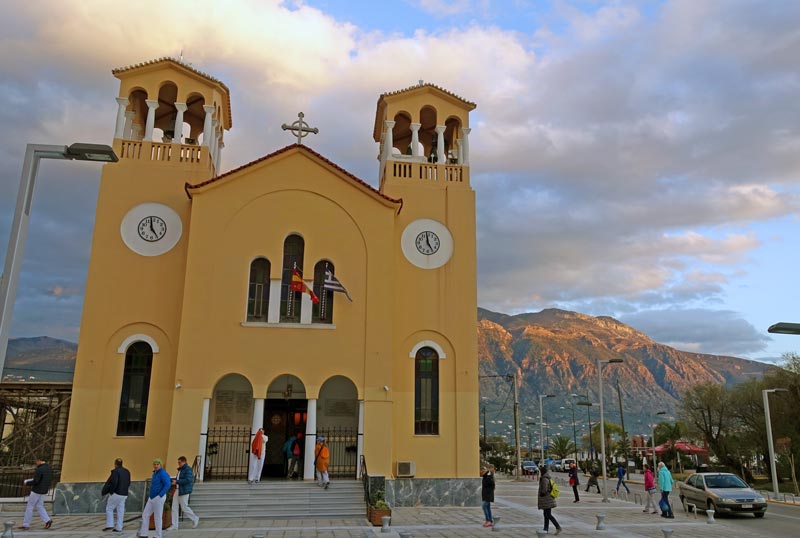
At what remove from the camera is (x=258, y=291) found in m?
21.4

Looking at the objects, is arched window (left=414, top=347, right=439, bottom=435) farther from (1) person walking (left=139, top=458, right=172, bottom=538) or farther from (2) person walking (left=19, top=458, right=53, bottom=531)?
(2) person walking (left=19, top=458, right=53, bottom=531)

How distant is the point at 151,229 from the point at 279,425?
8133 millimetres

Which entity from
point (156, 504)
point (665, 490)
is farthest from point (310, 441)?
point (665, 490)

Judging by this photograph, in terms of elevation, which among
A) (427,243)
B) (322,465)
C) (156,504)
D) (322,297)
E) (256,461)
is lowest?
(156,504)

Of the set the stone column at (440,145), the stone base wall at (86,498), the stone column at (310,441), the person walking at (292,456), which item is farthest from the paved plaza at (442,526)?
the stone column at (440,145)

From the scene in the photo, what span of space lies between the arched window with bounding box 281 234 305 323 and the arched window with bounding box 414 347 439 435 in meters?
4.62

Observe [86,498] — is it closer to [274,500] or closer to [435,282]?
[274,500]

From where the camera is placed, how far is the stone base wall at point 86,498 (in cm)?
1905

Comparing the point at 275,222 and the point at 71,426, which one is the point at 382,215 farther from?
the point at 71,426

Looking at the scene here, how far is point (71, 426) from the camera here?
1973 centimetres

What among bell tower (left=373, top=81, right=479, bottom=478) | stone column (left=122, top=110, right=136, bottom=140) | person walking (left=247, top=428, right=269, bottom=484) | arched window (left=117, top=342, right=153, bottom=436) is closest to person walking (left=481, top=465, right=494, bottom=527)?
bell tower (left=373, top=81, right=479, bottom=478)

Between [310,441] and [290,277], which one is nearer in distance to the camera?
[310,441]

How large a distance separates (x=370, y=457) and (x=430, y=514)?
259cm

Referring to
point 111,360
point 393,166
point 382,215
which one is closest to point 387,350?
point 382,215
